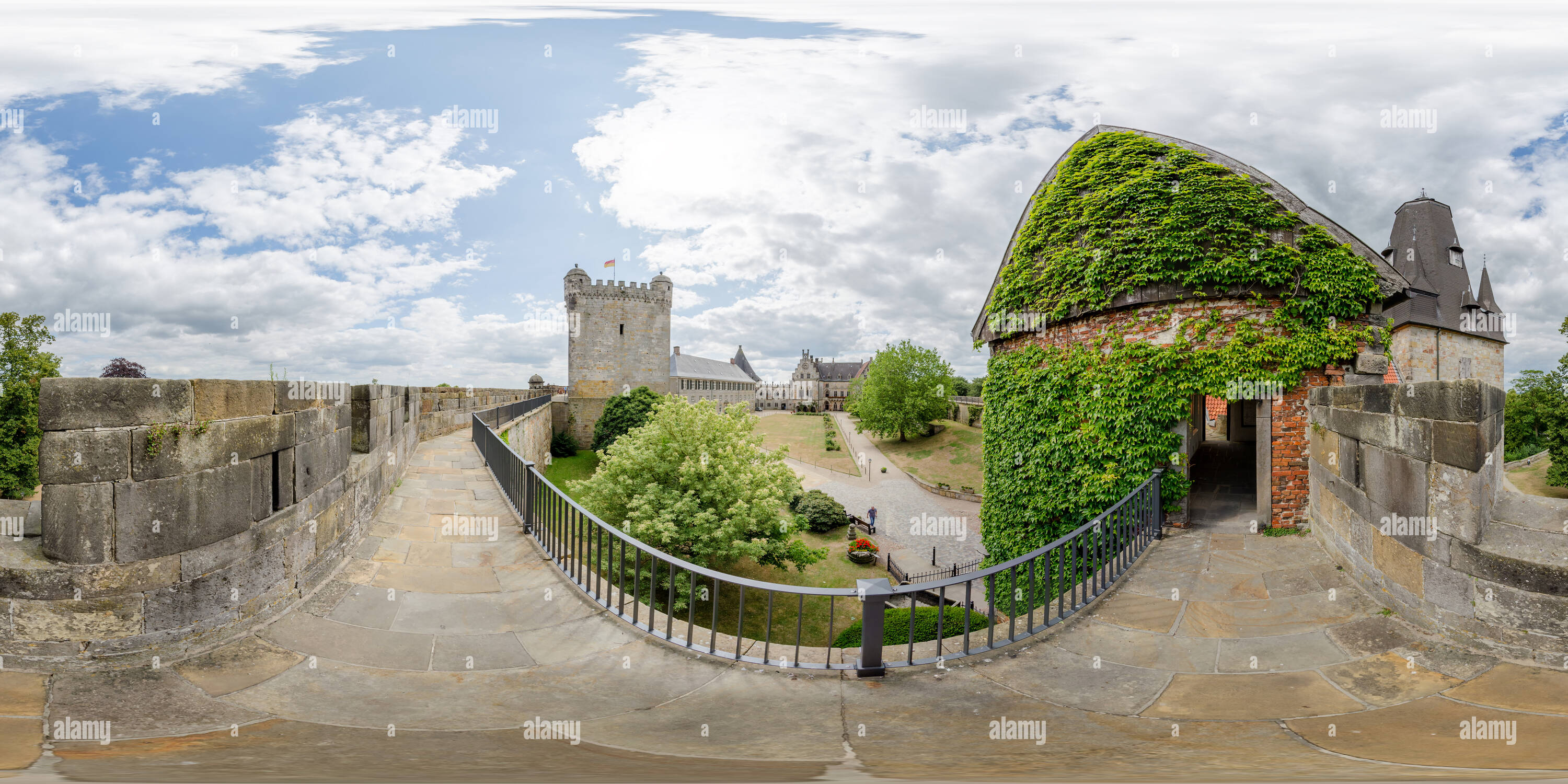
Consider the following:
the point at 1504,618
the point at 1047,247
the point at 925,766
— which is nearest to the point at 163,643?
the point at 925,766

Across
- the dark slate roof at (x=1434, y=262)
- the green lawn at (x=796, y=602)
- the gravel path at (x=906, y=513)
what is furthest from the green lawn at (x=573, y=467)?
the dark slate roof at (x=1434, y=262)

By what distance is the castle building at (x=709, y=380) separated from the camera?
6844 centimetres

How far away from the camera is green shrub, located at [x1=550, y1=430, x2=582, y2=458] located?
38531 millimetres

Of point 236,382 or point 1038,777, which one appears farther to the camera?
point 236,382

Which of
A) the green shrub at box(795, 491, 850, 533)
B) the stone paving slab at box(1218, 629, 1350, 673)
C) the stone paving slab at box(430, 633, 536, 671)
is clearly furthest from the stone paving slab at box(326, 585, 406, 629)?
the green shrub at box(795, 491, 850, 533)

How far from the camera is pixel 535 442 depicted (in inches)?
995

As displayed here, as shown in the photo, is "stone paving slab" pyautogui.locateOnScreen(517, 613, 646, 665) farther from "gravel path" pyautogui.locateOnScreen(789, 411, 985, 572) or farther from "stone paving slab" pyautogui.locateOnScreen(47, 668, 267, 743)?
"gravel path" pyautogui.locateOnScreen(789, 411, 985, 572)

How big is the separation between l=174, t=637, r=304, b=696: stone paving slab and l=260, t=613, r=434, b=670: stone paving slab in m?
0.11

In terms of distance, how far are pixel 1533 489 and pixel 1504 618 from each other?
38.7 m

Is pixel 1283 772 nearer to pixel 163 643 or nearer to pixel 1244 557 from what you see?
pixel 1244 557

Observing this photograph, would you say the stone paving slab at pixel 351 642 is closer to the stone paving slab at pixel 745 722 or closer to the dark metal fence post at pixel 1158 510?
the stone paving slab at pixel 745 722

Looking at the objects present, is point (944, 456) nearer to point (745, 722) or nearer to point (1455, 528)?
point (1455, 528)

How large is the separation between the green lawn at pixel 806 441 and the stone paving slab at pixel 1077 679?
81.8 feet

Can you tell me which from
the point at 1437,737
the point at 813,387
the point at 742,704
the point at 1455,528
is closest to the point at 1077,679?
the point at 1437,737
